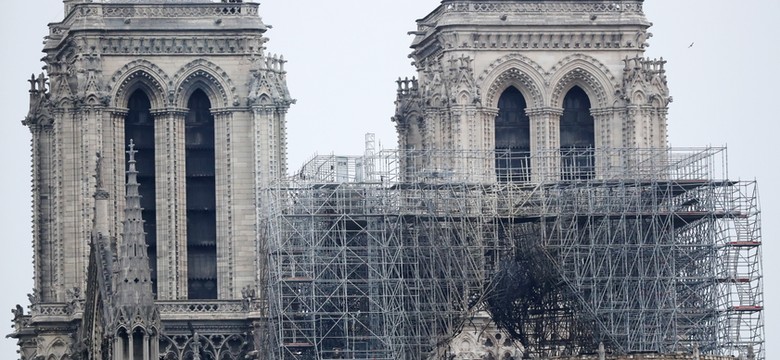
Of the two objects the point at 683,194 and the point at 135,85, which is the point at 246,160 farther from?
the point at 683,194

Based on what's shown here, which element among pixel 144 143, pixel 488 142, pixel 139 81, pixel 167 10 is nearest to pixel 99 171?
pixel 139 81

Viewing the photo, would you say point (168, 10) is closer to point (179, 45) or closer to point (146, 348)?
point (179, 45)

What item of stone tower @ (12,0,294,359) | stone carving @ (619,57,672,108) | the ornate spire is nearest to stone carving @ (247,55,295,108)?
stone tower @ (12,0,294,359)

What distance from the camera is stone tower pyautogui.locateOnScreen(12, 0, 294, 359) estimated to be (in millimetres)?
129875

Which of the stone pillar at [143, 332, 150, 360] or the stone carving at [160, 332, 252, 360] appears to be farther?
the stone carving at [160, 332, 252, 360]

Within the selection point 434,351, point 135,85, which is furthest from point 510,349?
point 135,85

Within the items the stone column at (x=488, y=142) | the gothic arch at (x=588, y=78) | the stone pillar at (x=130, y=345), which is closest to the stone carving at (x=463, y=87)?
the stone column at (x=488, y=142)

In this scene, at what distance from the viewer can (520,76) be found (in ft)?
431

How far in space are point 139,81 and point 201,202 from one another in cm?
491

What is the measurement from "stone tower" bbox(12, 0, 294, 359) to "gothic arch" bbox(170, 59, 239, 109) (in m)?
0.04

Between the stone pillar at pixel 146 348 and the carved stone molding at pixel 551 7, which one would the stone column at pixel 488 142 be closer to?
the carved stone molding at pixel 551 7

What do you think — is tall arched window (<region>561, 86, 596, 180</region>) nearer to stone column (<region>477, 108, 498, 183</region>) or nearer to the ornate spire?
stone column (<region>477, 108, 498, 183</region>)

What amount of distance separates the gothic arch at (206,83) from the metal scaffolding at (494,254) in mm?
4384

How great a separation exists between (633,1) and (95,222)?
81.5ft
